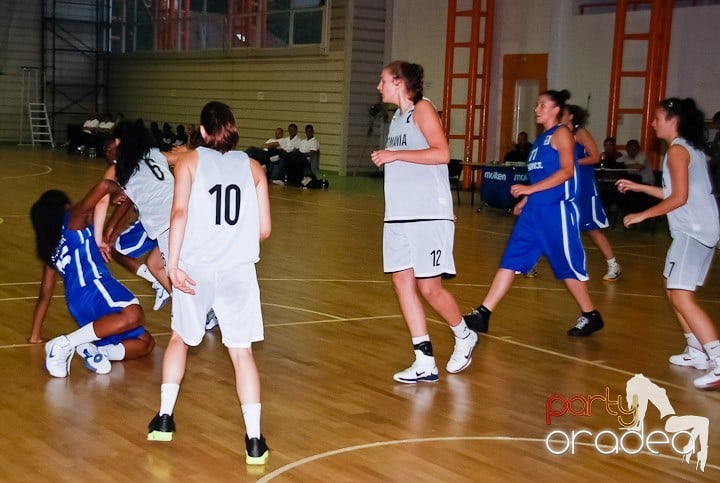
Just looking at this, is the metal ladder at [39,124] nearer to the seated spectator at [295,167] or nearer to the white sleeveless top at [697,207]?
the seated spectator at [295,167]

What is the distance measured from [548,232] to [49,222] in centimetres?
340

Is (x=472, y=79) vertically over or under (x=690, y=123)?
over

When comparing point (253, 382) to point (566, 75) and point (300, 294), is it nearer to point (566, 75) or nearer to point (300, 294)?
point (300, 294)

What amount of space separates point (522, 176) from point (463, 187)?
15.3 ft

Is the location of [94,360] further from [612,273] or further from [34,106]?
[34,106]

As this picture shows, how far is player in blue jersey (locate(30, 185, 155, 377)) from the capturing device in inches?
227

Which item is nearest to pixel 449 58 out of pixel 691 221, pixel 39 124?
pixel 691 221

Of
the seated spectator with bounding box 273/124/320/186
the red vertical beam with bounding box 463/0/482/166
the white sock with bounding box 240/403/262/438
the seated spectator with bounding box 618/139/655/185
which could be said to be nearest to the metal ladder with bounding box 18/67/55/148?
the seated spectator with bounding box 273/124/320/186

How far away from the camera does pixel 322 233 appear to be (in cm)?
1277

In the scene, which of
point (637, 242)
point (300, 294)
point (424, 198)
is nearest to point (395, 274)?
point (424, 198)

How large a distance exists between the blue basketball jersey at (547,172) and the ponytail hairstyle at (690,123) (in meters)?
1.20

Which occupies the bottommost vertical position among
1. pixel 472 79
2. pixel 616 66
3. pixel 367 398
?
pixel 367 398

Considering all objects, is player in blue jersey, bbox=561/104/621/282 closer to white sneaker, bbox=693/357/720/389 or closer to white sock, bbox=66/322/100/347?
white sneaker, bbox=693/357/720/389

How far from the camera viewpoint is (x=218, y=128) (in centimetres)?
432
